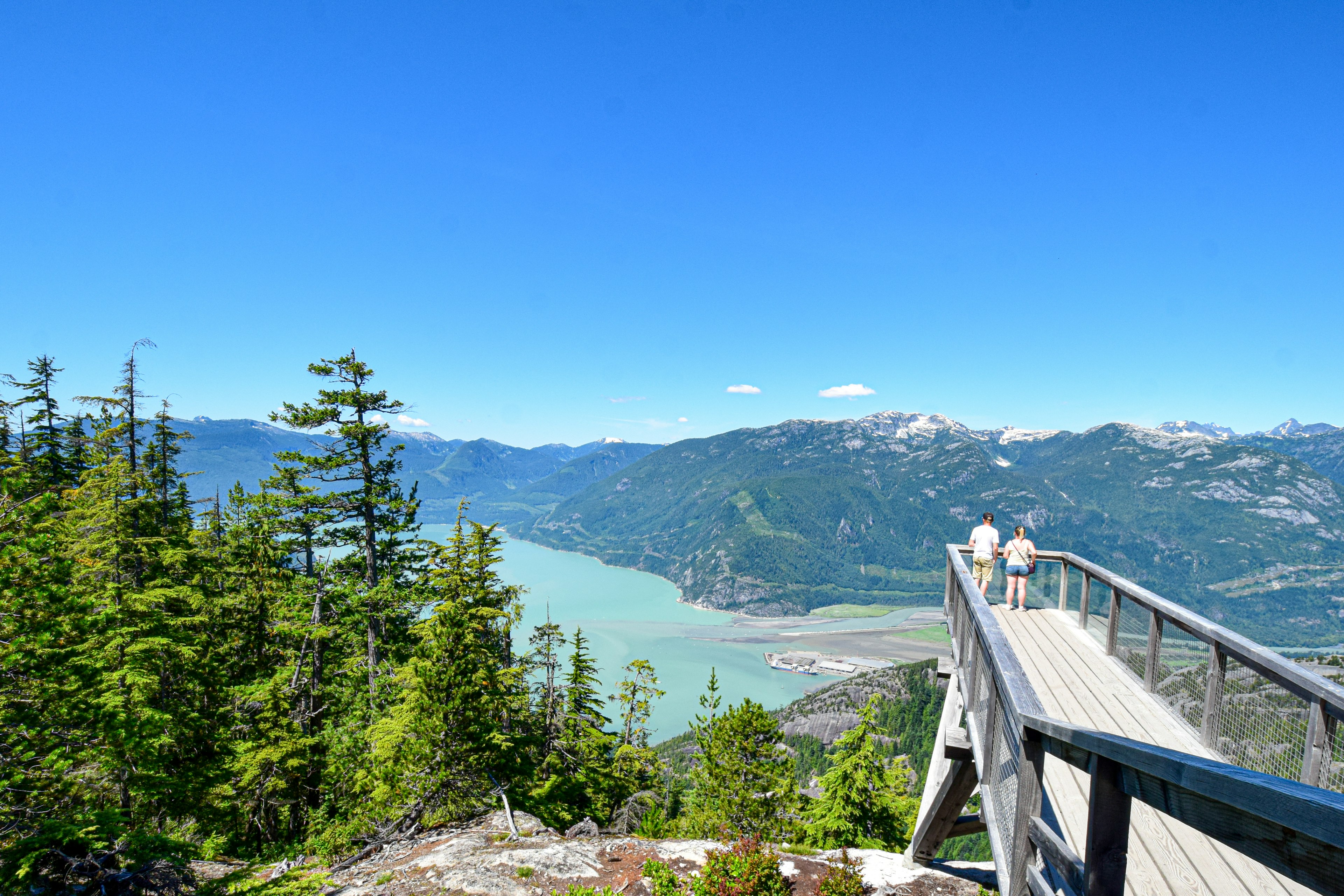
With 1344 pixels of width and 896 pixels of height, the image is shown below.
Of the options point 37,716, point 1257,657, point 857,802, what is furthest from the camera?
point 857,802

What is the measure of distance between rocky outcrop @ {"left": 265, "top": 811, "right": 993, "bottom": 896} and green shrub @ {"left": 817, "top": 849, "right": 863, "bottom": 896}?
30 centimetres

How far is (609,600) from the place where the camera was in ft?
641

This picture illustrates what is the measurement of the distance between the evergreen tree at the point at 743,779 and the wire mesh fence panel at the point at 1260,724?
44.5 ft

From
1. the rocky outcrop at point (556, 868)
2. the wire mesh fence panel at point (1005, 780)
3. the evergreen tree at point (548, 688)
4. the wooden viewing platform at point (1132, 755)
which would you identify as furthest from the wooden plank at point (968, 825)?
the evergreen tree at point (548, 688)

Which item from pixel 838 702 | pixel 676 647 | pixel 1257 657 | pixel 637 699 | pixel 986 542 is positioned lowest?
pixel 676 647

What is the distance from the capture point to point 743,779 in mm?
17422

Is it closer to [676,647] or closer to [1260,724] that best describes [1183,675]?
[1260,724]

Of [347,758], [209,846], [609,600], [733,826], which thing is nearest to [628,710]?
[733,826]

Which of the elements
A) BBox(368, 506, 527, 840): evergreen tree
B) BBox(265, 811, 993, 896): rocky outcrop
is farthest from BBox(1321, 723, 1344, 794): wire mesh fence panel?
BBox(368, 506, 527, 840): evergreen tree

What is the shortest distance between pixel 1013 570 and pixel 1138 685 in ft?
9.71

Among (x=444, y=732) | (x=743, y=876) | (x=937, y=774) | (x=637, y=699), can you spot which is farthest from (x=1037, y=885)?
(x=637, y=699)

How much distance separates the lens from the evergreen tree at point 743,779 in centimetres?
1653

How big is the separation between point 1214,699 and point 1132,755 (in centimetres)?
418

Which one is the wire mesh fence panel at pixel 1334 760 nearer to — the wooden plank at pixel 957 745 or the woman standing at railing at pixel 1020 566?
the wooden plank at pixel 957 745
